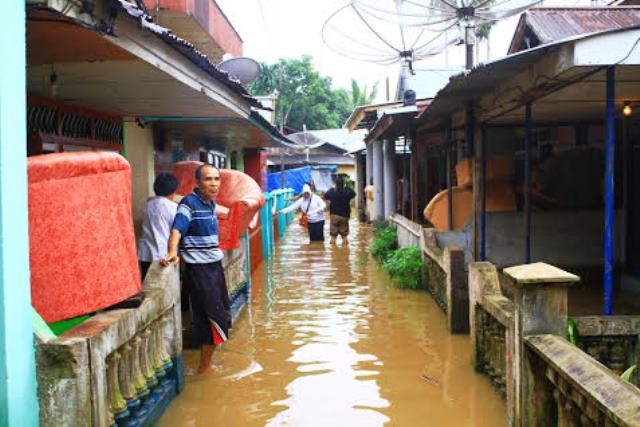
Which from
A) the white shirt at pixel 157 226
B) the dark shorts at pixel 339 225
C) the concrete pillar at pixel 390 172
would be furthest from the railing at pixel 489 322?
the concrete pillar at pixel 390 172

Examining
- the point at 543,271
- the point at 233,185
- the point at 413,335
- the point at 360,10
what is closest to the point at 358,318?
the point at 413,335

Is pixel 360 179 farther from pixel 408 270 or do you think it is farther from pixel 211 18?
pixel 408 270

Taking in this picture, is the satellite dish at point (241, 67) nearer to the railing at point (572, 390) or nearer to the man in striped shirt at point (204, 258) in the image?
the man in striped shirt at point (204, 258)

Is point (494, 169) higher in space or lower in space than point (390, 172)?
lower

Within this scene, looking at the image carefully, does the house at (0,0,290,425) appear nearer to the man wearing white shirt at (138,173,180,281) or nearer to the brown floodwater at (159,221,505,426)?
the brown floodwater at (159,221,505,426)

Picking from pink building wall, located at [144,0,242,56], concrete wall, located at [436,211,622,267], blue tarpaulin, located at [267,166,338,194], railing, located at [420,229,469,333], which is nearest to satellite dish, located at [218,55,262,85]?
pink building wall, located at [144,0,242,56]

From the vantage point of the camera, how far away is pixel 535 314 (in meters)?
4.05

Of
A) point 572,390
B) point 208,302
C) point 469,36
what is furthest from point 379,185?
point 572,390

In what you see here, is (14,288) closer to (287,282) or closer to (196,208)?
(196,208)

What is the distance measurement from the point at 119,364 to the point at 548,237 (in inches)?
301

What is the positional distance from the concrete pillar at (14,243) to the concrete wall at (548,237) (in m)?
7.47

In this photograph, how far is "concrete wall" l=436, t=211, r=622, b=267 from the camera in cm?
993

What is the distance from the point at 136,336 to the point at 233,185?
161 inches

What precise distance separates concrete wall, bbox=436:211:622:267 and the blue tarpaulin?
20267 mm
